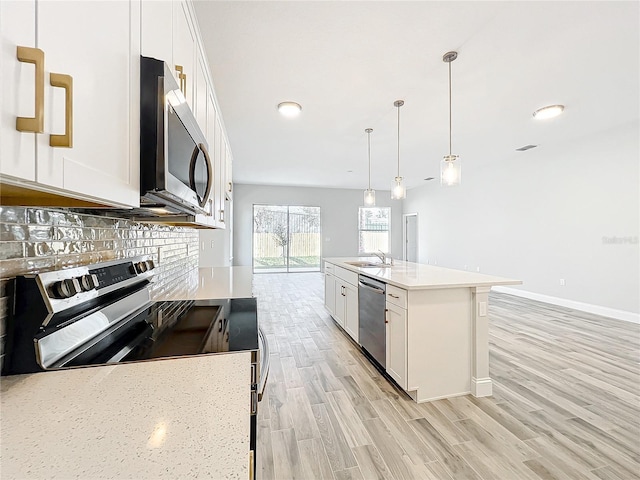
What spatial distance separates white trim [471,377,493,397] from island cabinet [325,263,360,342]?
1148mm

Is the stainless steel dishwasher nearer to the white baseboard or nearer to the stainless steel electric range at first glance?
the stainless steel electric range

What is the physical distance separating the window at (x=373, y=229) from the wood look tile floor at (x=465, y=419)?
259 inches

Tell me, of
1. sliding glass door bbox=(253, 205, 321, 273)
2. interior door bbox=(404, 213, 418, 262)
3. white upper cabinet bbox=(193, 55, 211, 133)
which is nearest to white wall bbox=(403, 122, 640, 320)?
interior door bbox=(404, 213, 418, 262)

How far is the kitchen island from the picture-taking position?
2119 mm

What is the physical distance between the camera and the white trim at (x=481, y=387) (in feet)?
7.22

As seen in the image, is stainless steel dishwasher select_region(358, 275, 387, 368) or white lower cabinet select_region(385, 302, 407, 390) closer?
white lower cabinet select_region(385, 302, 407, 390)

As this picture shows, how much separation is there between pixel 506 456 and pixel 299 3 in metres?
2.95

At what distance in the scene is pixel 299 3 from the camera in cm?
184

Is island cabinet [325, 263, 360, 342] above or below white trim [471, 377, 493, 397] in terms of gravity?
above

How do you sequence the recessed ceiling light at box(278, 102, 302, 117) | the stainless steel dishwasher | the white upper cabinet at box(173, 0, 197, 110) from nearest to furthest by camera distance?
the white upper cabinet at box(173, 0, 197, 110) → the stainless steel dishwasher → the recessed ceiling light at box(278, 102, 302, 117)

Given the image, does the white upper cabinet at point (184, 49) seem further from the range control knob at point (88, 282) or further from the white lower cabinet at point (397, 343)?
the white lower cabinet at point (397, 343)

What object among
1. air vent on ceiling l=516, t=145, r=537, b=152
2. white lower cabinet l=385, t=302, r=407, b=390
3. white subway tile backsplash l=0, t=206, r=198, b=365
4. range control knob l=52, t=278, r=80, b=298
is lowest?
white lower cabinet l=385, t=302, r=407, b=390

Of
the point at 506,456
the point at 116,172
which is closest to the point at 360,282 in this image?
the point at 506,456

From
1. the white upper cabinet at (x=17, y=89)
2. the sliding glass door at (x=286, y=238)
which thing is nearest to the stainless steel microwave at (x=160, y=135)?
the white upper cabinet at (x=17, y=89)
